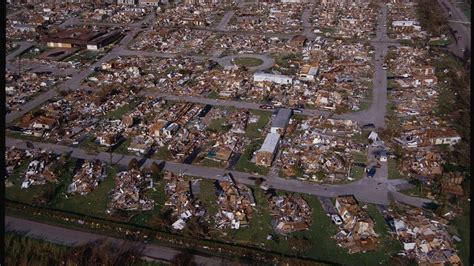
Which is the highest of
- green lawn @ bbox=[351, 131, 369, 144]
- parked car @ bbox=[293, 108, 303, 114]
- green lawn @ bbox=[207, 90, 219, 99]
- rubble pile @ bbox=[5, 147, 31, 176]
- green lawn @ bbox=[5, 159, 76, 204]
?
green lawn @ bbox=[5, 159, 76, 204]

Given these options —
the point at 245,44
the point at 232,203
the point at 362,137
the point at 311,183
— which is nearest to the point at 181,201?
the point at 232,203

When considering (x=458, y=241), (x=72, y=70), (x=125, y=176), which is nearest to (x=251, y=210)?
(x=125, y=176)

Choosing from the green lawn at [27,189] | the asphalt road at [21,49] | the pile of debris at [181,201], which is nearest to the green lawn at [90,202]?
the green lawn at [27,189]

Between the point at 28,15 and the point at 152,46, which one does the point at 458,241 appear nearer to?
the point at 152,46

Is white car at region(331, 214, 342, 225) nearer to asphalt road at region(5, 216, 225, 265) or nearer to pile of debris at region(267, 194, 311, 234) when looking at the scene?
pile of debris at region(267, 194, 311, 234)

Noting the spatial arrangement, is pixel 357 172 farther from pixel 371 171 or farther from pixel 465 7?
pixel 465 7

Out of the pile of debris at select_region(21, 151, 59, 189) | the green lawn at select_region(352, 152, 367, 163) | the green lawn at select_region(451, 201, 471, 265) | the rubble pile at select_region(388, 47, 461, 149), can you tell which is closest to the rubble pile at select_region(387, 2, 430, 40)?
the rubble pile at select_region(388, 47, 461, 149)
